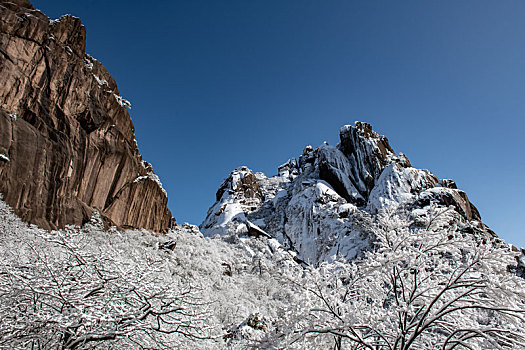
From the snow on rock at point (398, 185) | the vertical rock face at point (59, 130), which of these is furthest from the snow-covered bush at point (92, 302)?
the snow on rock at point (398, 185)

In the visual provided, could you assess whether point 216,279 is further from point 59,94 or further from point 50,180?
point 59,94

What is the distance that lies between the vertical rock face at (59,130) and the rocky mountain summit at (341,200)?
1393 inches

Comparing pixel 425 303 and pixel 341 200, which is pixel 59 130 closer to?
pixel 425 303

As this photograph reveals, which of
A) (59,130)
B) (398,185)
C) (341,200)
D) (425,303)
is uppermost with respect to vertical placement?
(341,200)

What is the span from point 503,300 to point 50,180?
2565cm

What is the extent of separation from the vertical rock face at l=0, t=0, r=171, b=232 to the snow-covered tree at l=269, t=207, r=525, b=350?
2054cm

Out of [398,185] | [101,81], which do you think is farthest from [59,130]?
[398,185]

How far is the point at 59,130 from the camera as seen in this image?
74.7ft

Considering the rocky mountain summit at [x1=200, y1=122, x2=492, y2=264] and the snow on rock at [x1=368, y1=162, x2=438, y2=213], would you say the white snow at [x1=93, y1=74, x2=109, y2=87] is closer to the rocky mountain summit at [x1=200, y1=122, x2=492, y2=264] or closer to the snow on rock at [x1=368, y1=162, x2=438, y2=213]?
the rocky mountain summit at [x1=200, y1=122, x2=492, y2=264]

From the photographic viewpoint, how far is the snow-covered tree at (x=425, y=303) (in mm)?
5562

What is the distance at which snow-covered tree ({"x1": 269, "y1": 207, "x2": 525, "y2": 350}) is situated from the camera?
5562 millimetres

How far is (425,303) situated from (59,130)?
87.5ft

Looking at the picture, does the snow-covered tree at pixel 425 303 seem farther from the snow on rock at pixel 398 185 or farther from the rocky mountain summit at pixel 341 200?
the snow on rock at pixel 398 185

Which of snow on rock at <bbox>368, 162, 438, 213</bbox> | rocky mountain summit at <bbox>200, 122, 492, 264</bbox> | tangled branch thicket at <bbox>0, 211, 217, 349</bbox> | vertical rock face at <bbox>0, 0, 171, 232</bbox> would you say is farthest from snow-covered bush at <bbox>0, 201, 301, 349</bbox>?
snow on rock at <bbox>368, 162, 438, 213</bbox>
